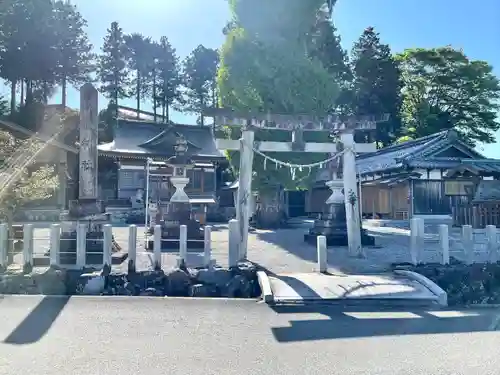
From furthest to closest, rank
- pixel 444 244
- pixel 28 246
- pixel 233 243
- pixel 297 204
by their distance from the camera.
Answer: pixel 297 204 < pixel 444 244 < pixel 233 243 < pixel 28 246

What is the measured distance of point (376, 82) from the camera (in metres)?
39.2

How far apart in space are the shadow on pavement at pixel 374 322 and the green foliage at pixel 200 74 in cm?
4235

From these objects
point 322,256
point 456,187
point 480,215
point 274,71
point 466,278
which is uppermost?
point 274,71

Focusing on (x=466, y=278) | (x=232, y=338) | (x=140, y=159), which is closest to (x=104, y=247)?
(x=232, y=338)

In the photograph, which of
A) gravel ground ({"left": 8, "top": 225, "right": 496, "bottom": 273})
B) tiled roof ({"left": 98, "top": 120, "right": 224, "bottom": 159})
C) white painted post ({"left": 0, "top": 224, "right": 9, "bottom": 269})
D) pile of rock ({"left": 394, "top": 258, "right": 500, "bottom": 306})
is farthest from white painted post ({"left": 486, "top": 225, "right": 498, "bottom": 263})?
tiled roof ({"left": 98, "top": 120, "right": 224, "bottom": 159})

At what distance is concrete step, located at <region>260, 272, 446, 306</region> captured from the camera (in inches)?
294

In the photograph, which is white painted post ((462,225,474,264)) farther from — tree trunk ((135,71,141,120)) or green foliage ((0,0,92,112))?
tree trunk ((135,71,141,120))

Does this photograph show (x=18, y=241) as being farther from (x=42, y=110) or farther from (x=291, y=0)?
(x=42, y=110)

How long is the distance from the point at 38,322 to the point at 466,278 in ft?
26.6

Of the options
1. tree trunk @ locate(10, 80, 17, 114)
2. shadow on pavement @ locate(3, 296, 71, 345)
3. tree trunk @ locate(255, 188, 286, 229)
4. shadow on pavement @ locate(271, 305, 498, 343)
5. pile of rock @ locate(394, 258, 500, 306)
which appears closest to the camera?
shadow on pavement @ locate(3, 296, 71, 345)

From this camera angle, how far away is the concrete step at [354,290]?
24.5 ft

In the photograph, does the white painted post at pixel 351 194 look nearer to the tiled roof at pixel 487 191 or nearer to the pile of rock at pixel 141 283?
the pile of rock at pixel 141 283

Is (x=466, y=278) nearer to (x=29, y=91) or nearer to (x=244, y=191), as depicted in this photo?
(x=244, y=191)

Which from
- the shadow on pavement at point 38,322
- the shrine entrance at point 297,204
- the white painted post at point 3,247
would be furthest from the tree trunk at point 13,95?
the shadow on pavement at point 38,322
